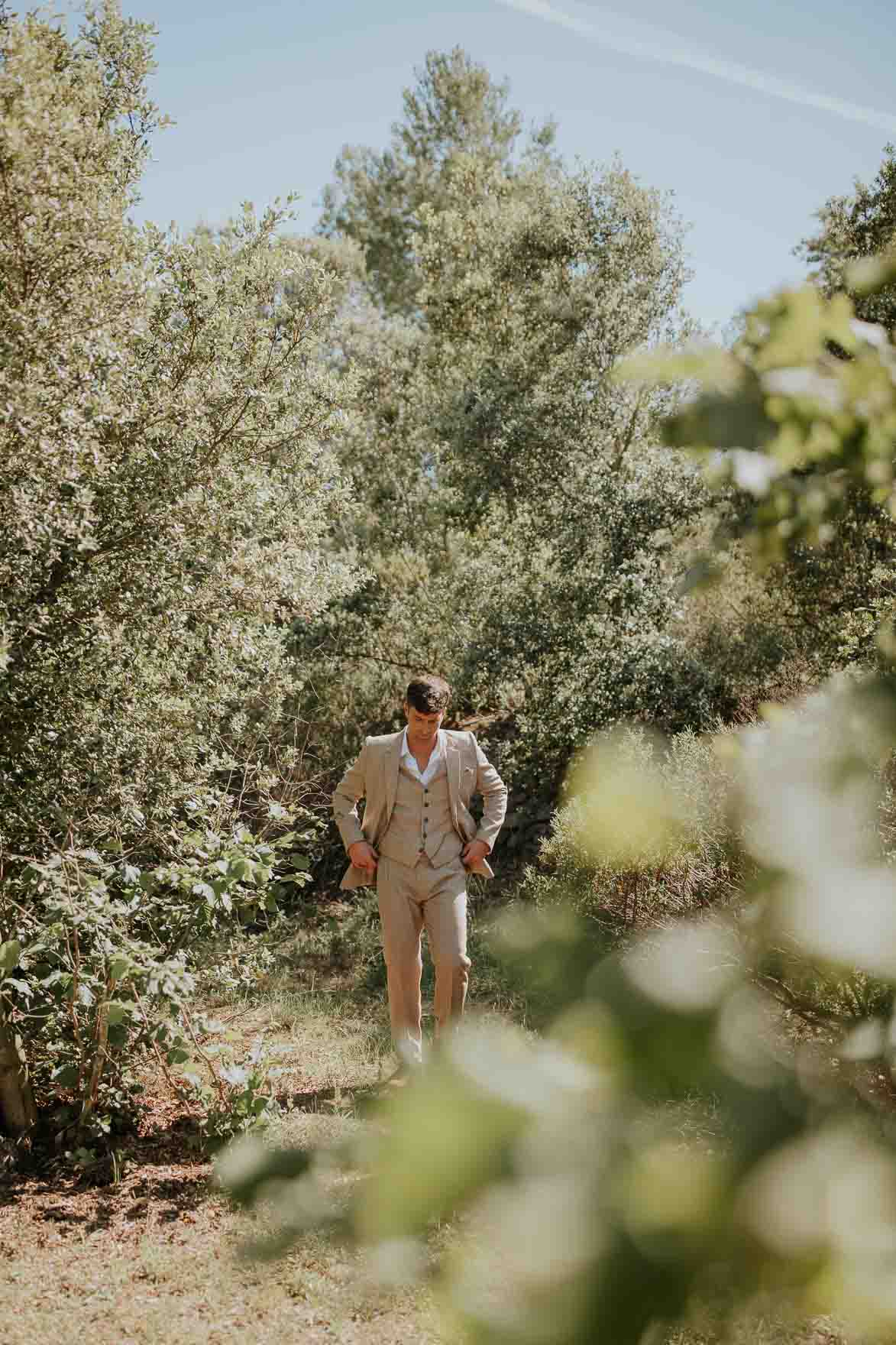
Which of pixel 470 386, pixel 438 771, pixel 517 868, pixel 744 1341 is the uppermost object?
pixel 470 386

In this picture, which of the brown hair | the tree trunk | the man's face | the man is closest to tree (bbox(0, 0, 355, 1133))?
the tree trunk

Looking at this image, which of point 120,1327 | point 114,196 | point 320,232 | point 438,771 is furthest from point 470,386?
point 320,232

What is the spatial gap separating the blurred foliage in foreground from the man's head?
3.75 m

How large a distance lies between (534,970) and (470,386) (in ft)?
36.1

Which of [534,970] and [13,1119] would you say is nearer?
[534,970]

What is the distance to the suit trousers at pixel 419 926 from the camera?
4.45 meters

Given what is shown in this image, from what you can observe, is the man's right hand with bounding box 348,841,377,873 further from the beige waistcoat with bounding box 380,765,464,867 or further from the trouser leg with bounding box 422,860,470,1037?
the trouser leg with bounding box 422,860,470,1037

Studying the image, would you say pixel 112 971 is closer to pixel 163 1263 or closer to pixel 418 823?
pixel 163 1263

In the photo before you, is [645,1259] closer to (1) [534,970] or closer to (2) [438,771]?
(1) [534,970]

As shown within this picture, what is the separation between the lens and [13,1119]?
14.5 ft

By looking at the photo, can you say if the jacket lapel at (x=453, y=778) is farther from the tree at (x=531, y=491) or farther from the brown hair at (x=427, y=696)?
the tree at (x=531, y=491)

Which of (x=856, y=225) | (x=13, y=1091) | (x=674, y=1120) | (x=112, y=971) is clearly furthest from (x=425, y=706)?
(x=856, y=225)

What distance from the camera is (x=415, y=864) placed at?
4438mm

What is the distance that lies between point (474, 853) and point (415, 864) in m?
0.28
